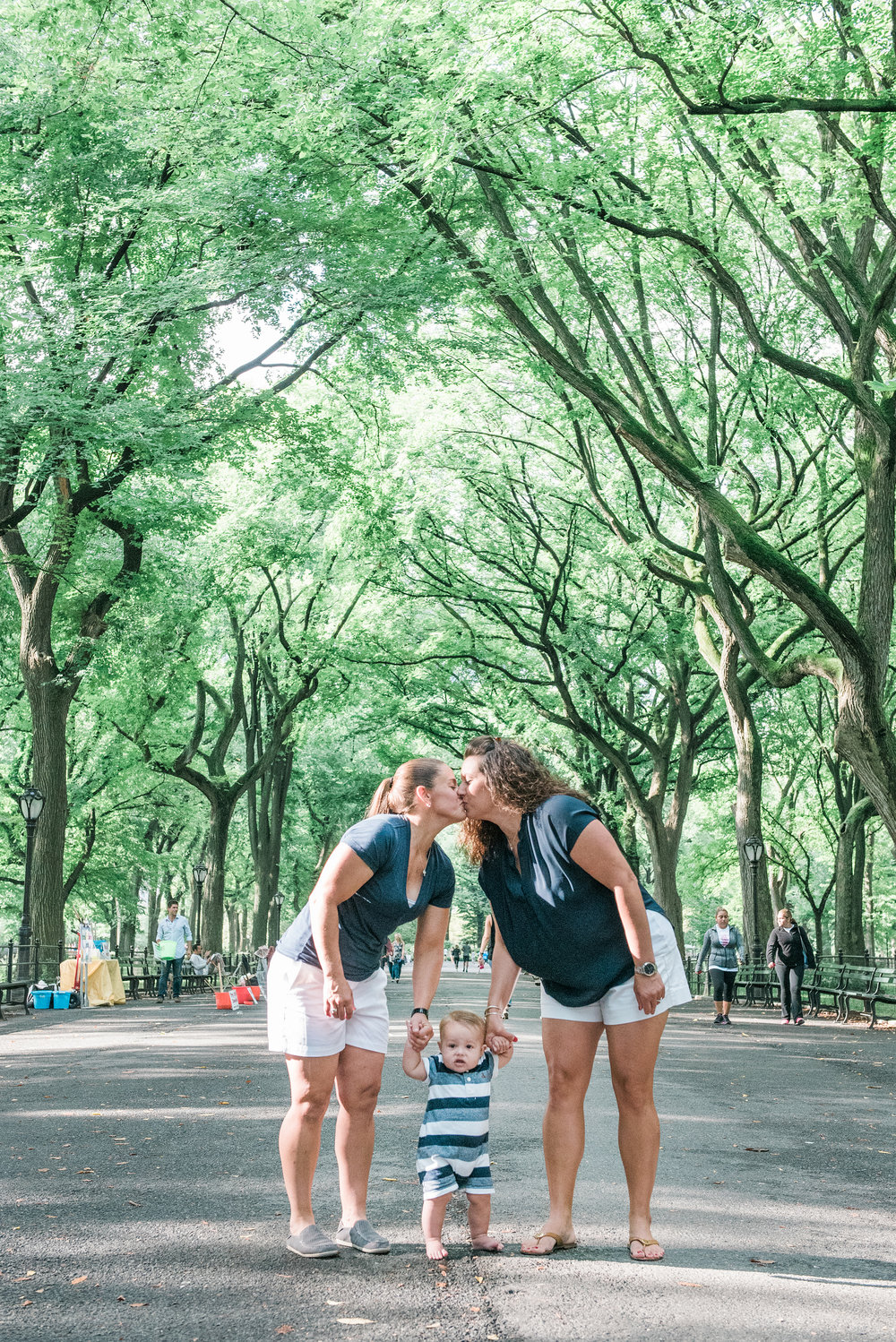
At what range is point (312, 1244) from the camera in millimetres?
4375

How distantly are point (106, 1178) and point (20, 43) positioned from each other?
1531cm

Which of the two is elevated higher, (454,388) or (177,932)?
(454,388)

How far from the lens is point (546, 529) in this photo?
27.2 metres

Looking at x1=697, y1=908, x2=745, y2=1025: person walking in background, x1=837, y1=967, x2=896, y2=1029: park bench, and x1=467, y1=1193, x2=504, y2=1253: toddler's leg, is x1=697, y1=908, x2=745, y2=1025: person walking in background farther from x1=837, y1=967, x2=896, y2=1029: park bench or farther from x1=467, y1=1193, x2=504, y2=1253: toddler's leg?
x1=467, y1=1193, x2=504, y2=1253: toddler's leg

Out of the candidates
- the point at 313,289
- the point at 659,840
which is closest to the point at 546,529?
the point at 659,840

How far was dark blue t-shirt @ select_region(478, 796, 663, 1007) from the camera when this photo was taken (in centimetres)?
443

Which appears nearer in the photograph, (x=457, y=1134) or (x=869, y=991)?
(x=457, y=1134)

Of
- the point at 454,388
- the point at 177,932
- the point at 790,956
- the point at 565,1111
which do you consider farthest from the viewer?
the point at 454,388

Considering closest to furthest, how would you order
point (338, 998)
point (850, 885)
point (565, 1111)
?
1. point (338, 998)
2. point (565, 1111)
3. point (850, 885)

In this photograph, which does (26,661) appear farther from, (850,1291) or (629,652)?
(850,1291)

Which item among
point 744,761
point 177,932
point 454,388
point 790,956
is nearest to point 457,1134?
point 790,956

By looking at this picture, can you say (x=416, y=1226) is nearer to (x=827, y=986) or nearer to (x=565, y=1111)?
(x=565, y=1111)

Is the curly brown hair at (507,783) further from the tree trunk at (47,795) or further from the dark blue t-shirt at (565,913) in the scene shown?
the tree trunk at (47,795)

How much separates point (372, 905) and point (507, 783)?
0.65 m
